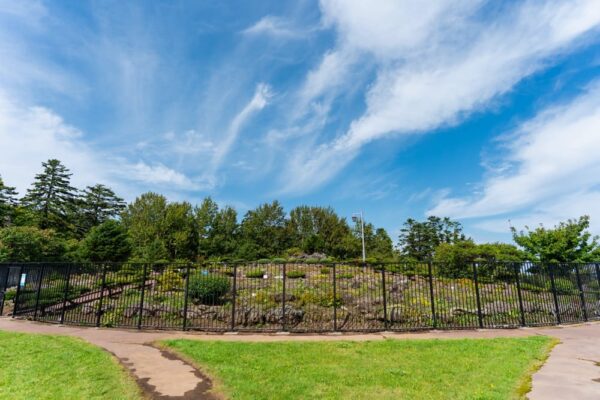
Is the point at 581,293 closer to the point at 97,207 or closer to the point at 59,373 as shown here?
the point at 59,373

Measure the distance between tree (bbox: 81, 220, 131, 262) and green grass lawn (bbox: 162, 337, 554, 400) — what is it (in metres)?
24.4

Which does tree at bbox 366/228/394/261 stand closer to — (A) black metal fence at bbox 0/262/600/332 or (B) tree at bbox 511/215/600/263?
(B) tree at bbox 511/215/600/263

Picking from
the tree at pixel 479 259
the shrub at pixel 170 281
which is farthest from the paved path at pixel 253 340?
the shrub at pixel 170 281

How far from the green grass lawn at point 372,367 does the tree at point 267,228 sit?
42739 mm

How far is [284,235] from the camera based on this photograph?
177 ft

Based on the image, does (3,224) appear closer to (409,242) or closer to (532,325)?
(532,325)

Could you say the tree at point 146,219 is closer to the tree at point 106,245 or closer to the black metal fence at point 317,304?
the tree at point 106,245

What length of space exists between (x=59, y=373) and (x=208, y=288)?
7.74 meters

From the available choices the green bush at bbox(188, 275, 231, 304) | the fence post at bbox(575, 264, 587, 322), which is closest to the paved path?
the fence post at bbox(575, 264, 587, 322)

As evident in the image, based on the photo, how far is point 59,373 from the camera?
5.58 meters

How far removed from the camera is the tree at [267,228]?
5203cm

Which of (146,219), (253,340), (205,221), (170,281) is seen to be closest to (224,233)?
(205,221)

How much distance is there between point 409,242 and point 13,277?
2417 inches

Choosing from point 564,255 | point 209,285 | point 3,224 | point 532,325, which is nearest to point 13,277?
point 209,285
